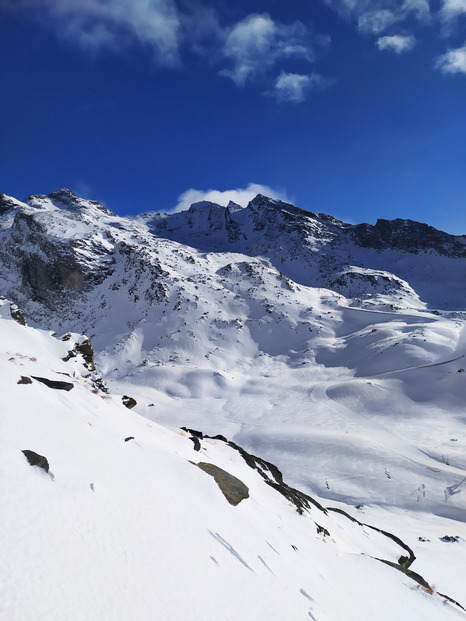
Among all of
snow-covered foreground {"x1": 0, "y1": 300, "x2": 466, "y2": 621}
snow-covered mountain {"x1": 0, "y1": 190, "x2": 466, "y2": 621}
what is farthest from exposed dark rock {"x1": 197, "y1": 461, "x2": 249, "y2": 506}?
snow-covered mountain {"x1": 0, "y1": 190, "x2": 466, "y2": 621}

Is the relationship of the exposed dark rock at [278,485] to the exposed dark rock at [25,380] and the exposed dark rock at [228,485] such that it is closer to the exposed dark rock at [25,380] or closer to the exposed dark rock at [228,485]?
the exposed dark rock at [228,485]

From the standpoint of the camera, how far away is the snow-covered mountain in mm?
4984

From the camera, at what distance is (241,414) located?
134ft

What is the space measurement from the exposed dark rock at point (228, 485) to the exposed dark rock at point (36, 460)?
4987 millimetres

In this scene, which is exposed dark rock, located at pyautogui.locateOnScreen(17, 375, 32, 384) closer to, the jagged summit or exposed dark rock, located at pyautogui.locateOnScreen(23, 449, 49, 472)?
exposed dark rock, located at pyautogui.locateOnScreen(23, 449, 49, 472)

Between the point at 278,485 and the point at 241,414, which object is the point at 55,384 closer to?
the point at 278,485

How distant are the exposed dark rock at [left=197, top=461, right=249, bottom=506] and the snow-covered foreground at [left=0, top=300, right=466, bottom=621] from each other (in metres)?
0.29

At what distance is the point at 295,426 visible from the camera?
36875 mm

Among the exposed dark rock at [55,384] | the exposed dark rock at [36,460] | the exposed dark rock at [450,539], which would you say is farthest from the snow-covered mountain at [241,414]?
the exposed dark rock at [55,384]

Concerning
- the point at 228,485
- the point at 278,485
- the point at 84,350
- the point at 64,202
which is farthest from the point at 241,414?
the point at 64,202

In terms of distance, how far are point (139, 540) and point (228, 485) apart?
510cm

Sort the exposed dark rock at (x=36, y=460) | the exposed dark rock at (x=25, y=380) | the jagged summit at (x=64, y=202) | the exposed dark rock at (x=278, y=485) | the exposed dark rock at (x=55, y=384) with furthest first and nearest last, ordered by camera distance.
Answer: the jagged summit at (x=64, y=202) → the exposed dark rock at (x=278, y=485) → the exposed dark rock at (x=55, y=384) → the exposed dark rock at (x=25, y=380) → the exposed dark rock at (x=36, y=460)

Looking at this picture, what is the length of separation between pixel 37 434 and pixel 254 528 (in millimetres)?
5195

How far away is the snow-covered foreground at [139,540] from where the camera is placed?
3607 millimetres
